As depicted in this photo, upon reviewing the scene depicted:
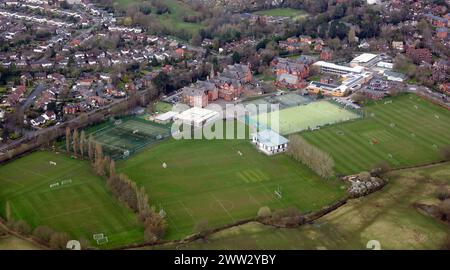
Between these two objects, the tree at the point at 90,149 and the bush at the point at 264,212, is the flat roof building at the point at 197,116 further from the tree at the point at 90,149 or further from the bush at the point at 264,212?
the bush at the point at 264,212

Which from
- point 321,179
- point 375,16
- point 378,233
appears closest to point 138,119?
point 321,179

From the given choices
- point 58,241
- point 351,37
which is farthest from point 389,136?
point 351,37

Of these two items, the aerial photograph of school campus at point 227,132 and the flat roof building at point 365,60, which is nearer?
the aerial photograph of school campus at point 227,132

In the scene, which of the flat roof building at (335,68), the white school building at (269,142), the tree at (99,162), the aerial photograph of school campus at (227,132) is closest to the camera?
the aerial photograph of school campus at (227,132)

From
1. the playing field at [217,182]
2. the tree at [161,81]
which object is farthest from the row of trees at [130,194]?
Answer: the tree at [161,81]

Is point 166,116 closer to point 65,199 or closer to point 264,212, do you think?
point 65,199

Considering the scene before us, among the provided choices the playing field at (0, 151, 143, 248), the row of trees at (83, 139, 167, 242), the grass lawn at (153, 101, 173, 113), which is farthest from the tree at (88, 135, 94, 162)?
the grass lawn at (153, 101, 173, 113)
